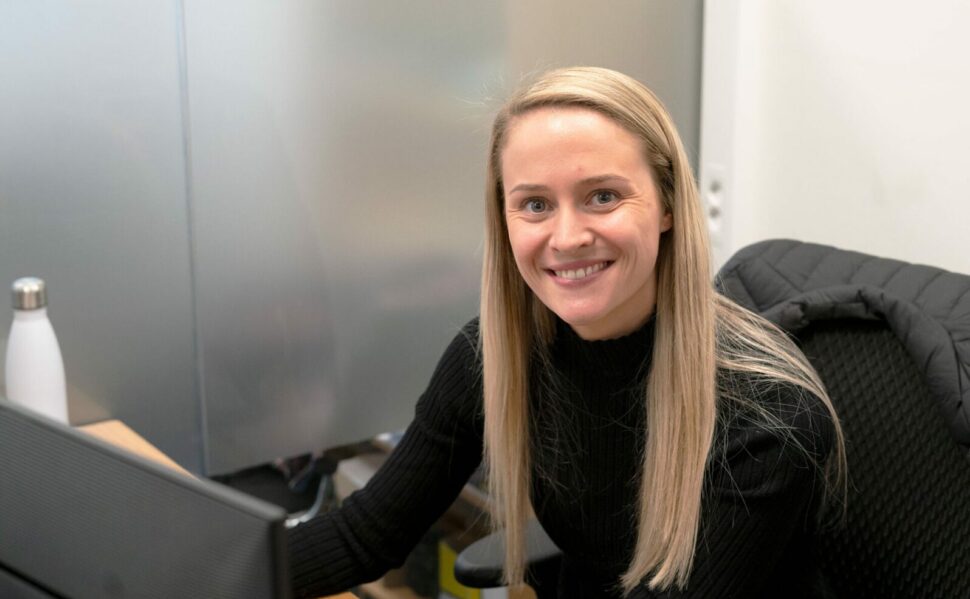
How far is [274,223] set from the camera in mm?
1852

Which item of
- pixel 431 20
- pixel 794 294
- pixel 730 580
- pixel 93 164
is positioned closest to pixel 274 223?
pixel 93 164

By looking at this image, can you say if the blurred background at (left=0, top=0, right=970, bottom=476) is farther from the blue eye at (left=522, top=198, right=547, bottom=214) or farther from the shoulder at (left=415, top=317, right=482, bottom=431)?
the blue eye at (left=522, top=198, right=547, bottom=214)

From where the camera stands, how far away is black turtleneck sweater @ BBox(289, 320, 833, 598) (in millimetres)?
1263

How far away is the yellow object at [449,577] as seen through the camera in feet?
7.22

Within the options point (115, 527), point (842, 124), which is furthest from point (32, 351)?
point (842, 124)

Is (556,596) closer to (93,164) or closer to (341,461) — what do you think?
(341,461)

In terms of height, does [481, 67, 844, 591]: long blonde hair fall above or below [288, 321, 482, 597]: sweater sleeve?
above

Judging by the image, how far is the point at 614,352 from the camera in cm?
136

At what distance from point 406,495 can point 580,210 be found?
0.43 meters

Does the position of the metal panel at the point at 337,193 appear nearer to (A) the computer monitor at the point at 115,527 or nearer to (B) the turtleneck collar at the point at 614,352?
(B) the turtleneck collar at the point at 614,352

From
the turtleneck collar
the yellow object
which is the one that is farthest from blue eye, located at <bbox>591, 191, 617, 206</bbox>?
the yellow object

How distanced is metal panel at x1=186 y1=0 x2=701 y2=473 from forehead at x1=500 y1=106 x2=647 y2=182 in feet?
2.21

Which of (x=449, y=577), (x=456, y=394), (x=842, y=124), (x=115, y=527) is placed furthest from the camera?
(x=449, y=577)

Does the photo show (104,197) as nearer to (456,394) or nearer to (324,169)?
(324,169)
